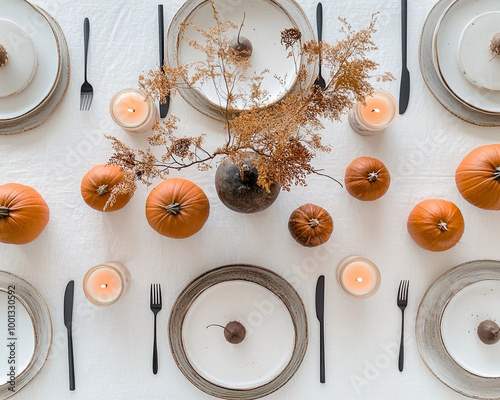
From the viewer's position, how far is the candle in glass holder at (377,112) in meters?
1.02

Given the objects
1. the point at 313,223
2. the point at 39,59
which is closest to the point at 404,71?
the point at 313,223

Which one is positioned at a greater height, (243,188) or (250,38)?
(250,38)

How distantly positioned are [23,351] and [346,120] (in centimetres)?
105

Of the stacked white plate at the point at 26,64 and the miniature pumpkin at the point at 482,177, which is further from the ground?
the stacked white plate at the point at 26,64

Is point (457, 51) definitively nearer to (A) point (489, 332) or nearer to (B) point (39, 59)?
(A) point (489, 332)

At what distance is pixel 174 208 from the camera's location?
937mm

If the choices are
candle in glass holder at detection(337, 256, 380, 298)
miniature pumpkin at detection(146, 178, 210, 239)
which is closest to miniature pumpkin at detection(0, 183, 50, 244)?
miniature pumpkin at detection(146, 178, 210, 239)

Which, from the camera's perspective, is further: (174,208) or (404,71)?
(404,71)

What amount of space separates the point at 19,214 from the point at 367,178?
84cm

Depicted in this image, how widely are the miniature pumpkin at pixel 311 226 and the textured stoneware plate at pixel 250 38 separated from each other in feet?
1.01

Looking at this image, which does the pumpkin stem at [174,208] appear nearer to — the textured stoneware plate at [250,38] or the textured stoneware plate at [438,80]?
the textured stoneware plate at [250,38]

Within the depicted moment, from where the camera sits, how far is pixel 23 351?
3.50 feet

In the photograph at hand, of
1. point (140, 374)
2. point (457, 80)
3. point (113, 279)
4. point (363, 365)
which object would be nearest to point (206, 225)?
point (113, 279)

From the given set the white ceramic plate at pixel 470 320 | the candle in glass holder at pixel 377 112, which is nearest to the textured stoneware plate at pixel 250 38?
the candle in glass holder at pixel 377 112
